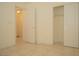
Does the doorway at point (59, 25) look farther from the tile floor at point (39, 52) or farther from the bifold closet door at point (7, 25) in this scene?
the bifold closet door at point (7, 25)

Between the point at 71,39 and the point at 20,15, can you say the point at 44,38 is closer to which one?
the point at 71,39

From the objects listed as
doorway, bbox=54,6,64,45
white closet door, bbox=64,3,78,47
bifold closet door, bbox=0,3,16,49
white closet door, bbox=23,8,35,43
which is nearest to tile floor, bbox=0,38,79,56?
bifold closet door, bbox=0,3,16,49

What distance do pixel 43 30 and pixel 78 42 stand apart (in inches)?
58.0

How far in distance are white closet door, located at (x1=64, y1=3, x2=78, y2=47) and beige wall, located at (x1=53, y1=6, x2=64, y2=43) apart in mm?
302

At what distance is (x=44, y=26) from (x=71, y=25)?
1.14m

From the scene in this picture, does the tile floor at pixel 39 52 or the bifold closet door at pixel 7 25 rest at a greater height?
the bifold closet door at pixel 7 25

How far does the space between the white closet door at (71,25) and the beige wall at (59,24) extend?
302 mm

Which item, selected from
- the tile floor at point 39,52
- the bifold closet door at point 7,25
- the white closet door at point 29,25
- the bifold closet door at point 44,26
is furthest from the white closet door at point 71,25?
the bifold closet door at point 7,25

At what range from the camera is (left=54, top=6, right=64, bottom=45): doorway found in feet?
17.5

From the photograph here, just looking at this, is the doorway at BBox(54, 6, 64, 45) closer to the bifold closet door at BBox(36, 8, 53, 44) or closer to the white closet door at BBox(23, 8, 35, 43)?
the bifold closet door at BBox(36, 8, 53, 44)

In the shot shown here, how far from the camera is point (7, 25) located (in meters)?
4.73

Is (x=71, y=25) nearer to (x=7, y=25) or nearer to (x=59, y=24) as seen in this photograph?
(x=59, y=24)

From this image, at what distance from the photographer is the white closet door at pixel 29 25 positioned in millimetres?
5670

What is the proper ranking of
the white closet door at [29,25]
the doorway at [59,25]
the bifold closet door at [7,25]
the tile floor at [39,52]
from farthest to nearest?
the white closet door at [29,25] < the doorway at [59,25] < the bifold closet door at [7,25] < the tile floor at [39,52]
